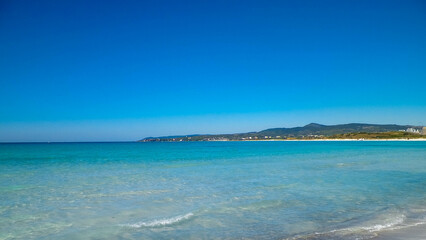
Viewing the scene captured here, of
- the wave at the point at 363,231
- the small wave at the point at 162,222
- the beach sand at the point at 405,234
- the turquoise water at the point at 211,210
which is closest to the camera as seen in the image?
the beach sand at the point at 405,234

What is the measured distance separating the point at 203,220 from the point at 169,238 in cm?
172

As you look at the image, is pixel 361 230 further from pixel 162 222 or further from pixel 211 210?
pixel 162 222

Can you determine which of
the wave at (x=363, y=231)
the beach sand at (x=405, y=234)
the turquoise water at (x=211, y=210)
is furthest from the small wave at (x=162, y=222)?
the beach sand at (x=405, y=234)

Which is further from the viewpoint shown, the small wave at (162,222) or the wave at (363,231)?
the small wave at (162,222)

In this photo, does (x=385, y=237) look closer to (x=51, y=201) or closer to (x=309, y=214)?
(x=309, y=214)

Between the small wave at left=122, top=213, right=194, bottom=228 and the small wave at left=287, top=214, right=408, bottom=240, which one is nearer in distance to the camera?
the small wave at left=287, top=214, right=408, bottom=240

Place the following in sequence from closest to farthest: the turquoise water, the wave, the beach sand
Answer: the beach sand
the wave
the turquoise water

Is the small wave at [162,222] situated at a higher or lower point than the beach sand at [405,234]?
higher

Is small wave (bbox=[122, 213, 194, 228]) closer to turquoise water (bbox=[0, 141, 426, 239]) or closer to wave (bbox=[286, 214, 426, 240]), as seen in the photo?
turquoise water (bbox=[0, 141, 426, 239])

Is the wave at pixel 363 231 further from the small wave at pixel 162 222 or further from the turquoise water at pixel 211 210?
the small wave at pixel 162 222

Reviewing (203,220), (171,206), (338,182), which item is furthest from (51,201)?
(338,182)

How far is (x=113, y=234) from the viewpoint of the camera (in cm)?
768

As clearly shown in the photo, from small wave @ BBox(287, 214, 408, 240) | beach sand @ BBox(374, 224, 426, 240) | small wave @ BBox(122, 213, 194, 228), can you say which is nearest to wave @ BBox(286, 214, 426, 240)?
small wave @ BBox(287, 214, 408, 240)

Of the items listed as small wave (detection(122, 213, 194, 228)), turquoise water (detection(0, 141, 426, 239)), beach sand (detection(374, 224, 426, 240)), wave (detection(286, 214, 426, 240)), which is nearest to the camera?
beach sand (detection(374, 224, 426, 240))
